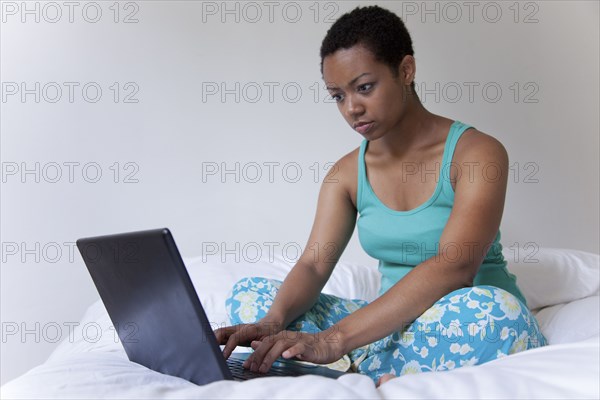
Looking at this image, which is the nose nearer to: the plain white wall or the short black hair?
the short black hair

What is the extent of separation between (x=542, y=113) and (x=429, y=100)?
1.30 ft

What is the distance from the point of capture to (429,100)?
2.61 meters

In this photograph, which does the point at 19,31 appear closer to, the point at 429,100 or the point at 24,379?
the point at 429,100

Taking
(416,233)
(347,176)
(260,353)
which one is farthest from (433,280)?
(347,176)

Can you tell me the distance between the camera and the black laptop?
0.92 meters

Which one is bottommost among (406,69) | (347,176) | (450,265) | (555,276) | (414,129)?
(555,276)

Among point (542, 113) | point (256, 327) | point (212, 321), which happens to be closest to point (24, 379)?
point (256, 327)

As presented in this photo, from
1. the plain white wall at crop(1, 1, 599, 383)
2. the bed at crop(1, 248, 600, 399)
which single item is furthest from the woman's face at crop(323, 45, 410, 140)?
the plain white wall at crop(1, 1, 599, 383)

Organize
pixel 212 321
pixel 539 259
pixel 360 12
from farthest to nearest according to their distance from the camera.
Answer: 1. pixel 539 259
2. pixel 212 321
3. pixel 360 12

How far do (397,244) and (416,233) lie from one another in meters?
0.05

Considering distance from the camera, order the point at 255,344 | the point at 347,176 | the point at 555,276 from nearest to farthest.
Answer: the point at 255,344 → the point at 347,176 → the point at 555,276

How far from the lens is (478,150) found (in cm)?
144

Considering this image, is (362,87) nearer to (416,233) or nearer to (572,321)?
(416,233)

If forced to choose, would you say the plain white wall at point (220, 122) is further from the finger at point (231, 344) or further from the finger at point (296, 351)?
the finger at point (296, 351)
